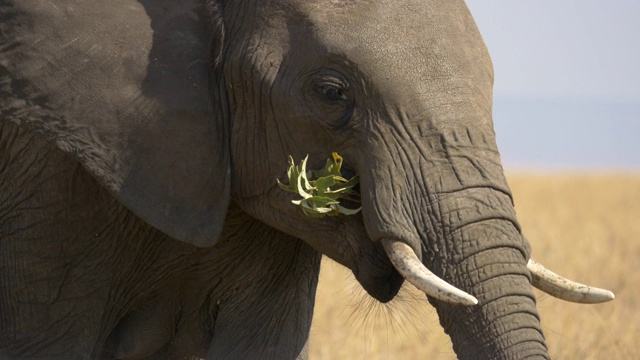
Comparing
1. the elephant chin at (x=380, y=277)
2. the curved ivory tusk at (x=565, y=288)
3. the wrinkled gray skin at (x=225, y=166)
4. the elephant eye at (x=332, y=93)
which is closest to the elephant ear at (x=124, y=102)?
the wrinkled gray skin at (x=225, y=166)

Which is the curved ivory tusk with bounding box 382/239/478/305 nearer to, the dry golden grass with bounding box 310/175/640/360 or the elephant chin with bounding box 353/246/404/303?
the elephant chin with bounding box 353/246/404/303

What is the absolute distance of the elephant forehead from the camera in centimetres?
465

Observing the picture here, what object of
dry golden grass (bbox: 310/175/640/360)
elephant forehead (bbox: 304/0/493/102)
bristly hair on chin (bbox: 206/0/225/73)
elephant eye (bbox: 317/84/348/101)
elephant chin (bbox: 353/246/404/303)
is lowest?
dry golden grass (bbox: 310/175/640/360)

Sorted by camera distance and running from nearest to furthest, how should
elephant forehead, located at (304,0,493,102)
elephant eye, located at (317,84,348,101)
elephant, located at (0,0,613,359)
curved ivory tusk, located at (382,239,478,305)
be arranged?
1. curved ivory tusk, located at (382,239,478,305)
2. elephant, located at (0,0,613,359)
3. elephant forehead, located at (304,0,493,102)
4. elephant eye, located at (317,84,348,101)

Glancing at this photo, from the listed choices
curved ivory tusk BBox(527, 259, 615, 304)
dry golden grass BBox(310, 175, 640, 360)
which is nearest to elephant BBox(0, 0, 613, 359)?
curved ivory tusk BBox(527, 259, 615, 304)

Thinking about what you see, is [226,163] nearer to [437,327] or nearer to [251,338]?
[251,338]

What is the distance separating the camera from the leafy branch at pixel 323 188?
4.71 meters

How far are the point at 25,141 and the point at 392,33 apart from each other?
136cm

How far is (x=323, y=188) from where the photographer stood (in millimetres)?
4727

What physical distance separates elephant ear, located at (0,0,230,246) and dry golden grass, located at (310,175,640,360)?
77cm

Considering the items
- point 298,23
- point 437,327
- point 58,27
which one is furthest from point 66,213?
point 437,327

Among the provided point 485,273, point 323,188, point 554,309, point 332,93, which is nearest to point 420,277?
point 485,273

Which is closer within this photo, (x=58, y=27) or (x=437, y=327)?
(x=58, y=27)

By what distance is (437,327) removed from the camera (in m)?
9.34
